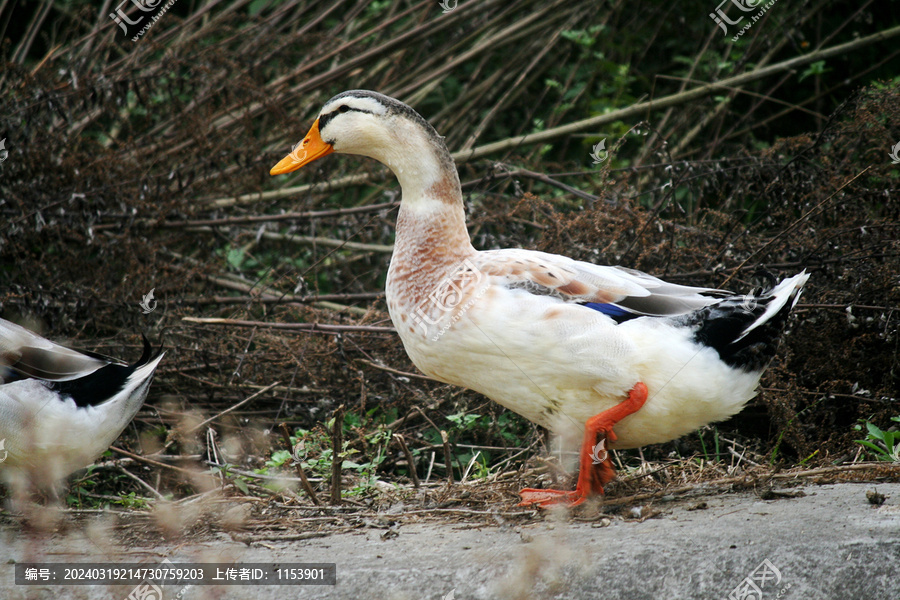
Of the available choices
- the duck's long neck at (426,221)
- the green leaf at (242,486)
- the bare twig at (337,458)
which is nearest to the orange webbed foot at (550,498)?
the bare twig at (337,458)

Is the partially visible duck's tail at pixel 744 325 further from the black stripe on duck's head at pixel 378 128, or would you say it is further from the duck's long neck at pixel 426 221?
the black stripe on duck's head at pixel 378 128

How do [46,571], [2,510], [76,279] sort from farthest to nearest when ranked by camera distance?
[76,279] < [2,510] < [46,571]

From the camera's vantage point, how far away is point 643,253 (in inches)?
158

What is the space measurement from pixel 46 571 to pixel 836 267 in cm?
369

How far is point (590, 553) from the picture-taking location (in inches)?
94.9

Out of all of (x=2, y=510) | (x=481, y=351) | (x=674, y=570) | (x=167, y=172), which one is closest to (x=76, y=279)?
(x=167, y=172)

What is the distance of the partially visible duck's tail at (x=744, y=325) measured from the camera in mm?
2801

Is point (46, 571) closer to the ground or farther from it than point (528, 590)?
farther from it

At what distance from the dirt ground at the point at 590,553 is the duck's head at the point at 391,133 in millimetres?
1414

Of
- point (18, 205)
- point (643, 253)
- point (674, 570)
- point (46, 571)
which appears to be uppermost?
point (18, 205)

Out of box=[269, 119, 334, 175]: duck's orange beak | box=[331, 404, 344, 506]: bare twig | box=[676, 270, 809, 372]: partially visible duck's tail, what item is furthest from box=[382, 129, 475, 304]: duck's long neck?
box=[676, 270, 809, 372]: partially visible duck's tail

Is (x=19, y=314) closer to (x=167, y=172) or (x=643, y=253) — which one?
(x=167, y=172)

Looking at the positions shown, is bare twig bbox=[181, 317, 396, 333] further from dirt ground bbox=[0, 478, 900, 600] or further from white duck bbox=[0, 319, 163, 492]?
dirt ground bbox=[0, 478, 900, 600]

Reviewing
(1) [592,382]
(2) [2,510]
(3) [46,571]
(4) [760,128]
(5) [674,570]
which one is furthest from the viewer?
(4) [760,128]
